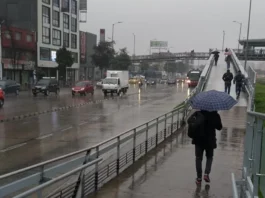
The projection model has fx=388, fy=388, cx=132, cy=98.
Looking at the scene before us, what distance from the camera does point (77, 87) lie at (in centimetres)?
4053

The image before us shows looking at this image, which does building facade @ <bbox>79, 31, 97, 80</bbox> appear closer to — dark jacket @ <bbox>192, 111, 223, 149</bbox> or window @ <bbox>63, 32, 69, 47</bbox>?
window @ <bbox>63, 32, 69, 47</bbox>

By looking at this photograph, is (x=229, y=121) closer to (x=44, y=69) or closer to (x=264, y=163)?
(x=264, y=163)

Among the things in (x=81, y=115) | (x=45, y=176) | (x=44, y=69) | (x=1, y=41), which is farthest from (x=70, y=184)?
(x=44, y=69)

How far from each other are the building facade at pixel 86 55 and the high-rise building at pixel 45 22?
734 centimetres

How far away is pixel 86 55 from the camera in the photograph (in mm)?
88125

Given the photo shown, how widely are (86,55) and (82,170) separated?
82981mm

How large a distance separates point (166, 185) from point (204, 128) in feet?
4.34

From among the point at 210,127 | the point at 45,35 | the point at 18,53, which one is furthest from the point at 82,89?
the point at 210,127

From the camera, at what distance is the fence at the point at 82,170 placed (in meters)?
5.00

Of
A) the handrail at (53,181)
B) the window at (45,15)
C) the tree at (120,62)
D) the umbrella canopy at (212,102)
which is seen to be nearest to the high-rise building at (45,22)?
the window at (45,15)

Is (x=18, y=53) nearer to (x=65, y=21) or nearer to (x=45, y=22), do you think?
(x=45, y=22)

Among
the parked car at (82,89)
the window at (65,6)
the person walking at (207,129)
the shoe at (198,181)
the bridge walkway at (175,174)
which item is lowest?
the parked car at (82,89)

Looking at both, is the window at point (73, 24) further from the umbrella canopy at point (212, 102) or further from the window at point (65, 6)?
the umbrella canopy at point (212, 102)

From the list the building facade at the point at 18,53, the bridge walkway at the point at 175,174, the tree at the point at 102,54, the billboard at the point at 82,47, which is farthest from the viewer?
the billboard at the point at 82,47
